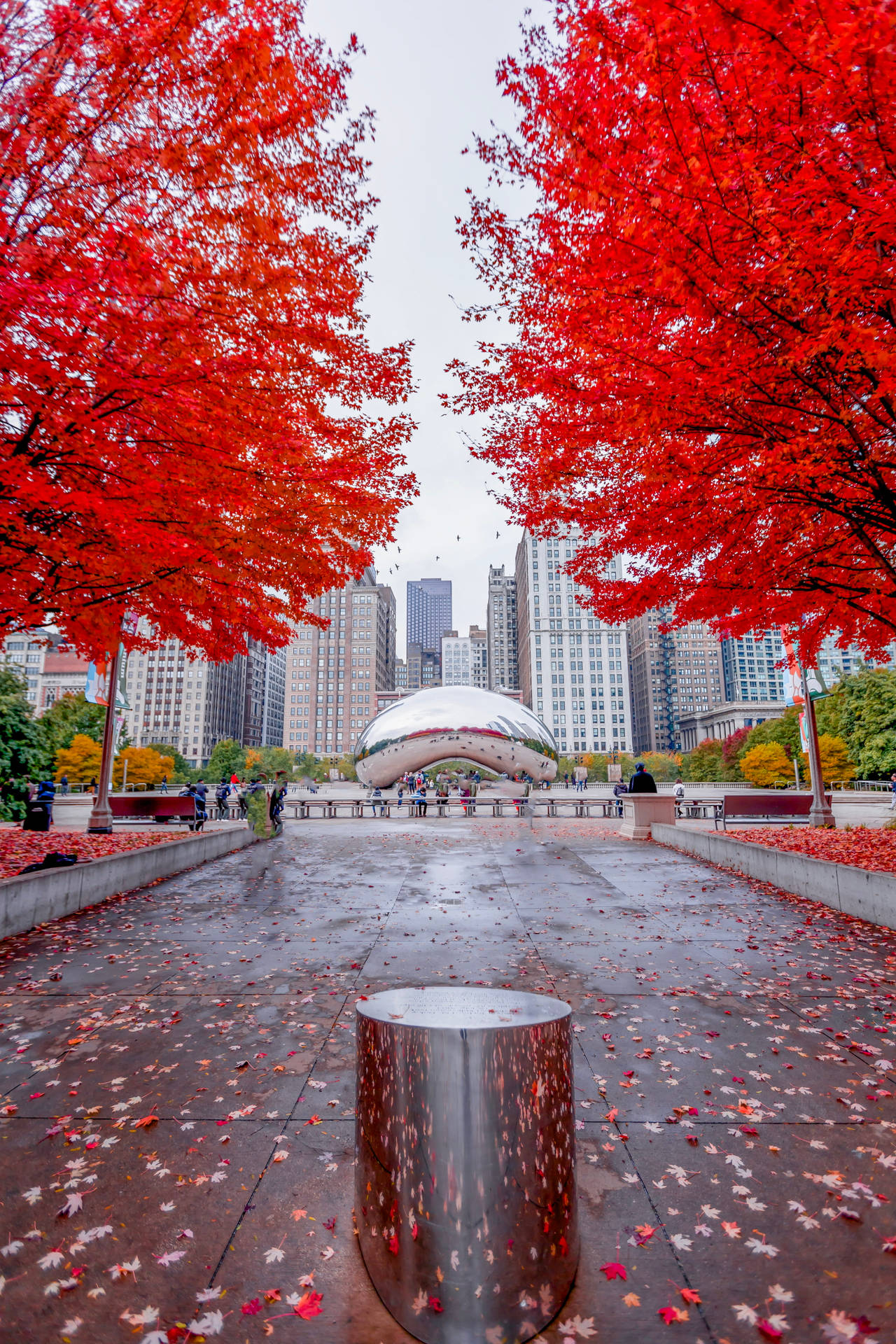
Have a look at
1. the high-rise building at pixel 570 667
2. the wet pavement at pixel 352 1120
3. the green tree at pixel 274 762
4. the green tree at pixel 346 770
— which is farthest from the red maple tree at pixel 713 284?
the high-rise building at pixel 570 667

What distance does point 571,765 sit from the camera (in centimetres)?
9112

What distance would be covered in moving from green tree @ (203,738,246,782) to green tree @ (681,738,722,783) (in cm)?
5659

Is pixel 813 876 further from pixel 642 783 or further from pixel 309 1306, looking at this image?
pixel 309 1306

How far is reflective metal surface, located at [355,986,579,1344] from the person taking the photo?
205 cm

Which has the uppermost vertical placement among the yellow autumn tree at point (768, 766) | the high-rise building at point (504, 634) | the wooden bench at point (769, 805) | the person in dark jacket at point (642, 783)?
the high-rise building at point (504, 634)

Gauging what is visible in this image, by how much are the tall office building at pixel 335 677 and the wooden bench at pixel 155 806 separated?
4913 inches

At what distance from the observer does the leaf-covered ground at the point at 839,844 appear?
9.65 metres

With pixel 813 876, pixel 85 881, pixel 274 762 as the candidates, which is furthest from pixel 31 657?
pixel 813 876

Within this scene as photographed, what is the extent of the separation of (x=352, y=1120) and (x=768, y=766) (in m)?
57.9

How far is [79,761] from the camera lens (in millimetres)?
48344

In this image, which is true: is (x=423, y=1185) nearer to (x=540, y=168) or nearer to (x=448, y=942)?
(x=448, y=942)

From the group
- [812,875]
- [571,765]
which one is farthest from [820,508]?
[571,765]

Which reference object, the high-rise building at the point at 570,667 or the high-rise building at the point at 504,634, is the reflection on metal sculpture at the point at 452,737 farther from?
the high-rise building at the point at 504,634

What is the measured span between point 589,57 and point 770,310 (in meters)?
3.20
